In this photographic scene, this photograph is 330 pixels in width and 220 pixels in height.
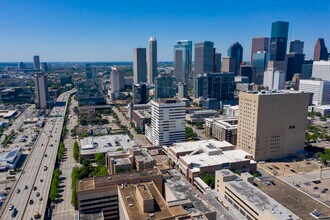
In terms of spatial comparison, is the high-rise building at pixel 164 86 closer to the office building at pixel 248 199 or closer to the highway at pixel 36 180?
the highway at pixel 36 180

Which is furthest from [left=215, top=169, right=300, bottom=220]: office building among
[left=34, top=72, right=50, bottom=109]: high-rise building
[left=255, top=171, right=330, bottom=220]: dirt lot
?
[left=34, top=72, right=50, bottom=109]: high-rise building

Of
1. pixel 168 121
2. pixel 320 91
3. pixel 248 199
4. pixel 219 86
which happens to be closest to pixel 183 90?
pixel 219 86

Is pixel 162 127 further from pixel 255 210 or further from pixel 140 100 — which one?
pixel 140 100

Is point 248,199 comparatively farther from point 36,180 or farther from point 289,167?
point 36,180

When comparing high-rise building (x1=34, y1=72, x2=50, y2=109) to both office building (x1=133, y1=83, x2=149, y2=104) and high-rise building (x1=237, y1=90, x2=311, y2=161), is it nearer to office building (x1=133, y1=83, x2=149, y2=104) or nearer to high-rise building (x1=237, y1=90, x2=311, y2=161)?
office building (x1=133, y1=83, x2=149, y2=104)

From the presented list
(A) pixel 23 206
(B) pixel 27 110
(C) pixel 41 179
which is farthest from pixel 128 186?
(B) pixel 27 110
